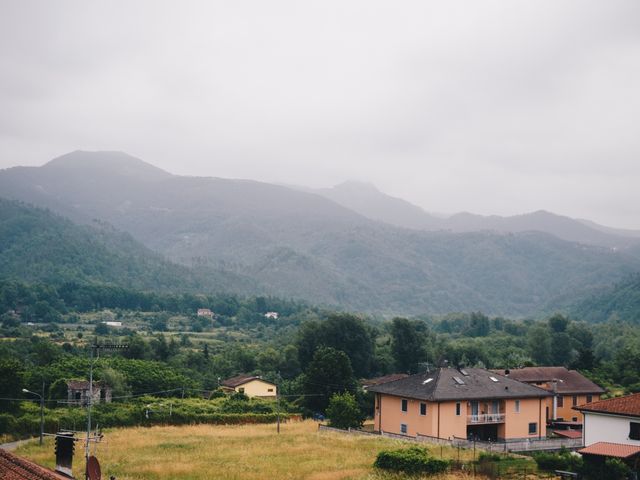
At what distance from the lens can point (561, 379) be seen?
5856 cm

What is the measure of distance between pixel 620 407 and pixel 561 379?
2390cm

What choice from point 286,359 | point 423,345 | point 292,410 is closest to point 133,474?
point 292,410

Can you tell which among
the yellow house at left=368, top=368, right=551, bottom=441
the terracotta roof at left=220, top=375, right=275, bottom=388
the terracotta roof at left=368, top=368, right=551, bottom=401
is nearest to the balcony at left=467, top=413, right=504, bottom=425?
the yellow house at left=368, top=368, right=551, bottom=441

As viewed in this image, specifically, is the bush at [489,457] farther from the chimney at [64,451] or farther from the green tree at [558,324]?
the green tree at [558,324]

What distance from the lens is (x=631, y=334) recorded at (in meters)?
127

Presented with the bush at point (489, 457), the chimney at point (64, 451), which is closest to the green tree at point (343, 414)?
the bush at point (489, 457)

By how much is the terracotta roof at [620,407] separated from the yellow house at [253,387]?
40718mm

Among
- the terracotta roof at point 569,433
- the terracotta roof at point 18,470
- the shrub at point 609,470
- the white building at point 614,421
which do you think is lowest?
the terracotta roof at point 569,433

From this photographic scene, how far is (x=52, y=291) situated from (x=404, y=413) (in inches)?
4730

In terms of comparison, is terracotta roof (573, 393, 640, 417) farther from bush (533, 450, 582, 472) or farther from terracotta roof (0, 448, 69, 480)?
terracotta roof (0, 448, 69, 480)

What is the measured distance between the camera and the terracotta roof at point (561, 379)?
187 ft

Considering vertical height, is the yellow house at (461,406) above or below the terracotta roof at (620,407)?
below

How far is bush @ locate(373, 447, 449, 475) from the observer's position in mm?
32688

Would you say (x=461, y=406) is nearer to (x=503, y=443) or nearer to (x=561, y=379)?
(x=503, y=443)
